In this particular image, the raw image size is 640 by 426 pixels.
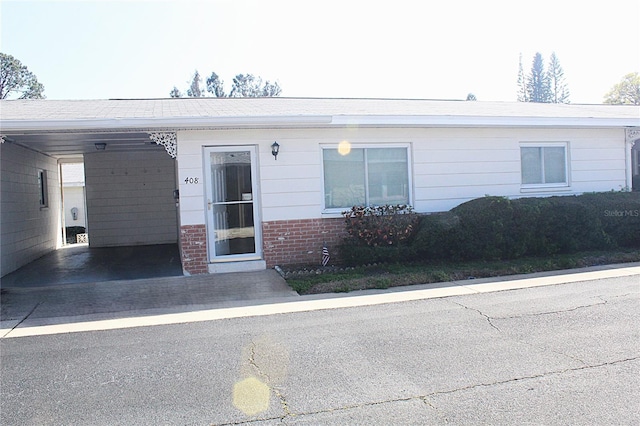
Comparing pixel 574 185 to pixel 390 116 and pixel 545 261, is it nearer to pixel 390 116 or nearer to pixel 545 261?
pixel 545 261

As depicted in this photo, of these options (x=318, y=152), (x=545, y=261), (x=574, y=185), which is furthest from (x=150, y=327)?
(x=574, y=185)

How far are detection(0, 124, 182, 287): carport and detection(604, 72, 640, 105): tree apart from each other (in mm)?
50937

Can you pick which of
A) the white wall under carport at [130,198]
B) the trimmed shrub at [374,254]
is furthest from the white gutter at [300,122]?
the white wall under carport at [130,198]

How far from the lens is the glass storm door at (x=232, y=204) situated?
10.0 meters

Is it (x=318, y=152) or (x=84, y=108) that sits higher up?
(x=84, y=108)

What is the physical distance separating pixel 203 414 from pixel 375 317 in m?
3.02

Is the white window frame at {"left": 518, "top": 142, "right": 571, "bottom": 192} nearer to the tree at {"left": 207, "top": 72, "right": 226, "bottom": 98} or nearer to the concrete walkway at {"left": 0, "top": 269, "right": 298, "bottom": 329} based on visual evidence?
the concrete walkway at {"left": 0, "top": 269, "right": 298, "bottom": 329}

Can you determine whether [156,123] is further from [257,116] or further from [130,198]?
[130,198]

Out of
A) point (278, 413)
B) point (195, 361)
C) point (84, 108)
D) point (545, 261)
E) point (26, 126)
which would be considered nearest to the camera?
point (278, 413)

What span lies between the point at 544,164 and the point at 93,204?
12529mm

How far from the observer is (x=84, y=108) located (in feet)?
34.7

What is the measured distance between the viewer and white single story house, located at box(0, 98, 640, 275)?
974 centimetres

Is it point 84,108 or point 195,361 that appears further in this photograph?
point 84,108

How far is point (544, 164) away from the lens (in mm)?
12211
